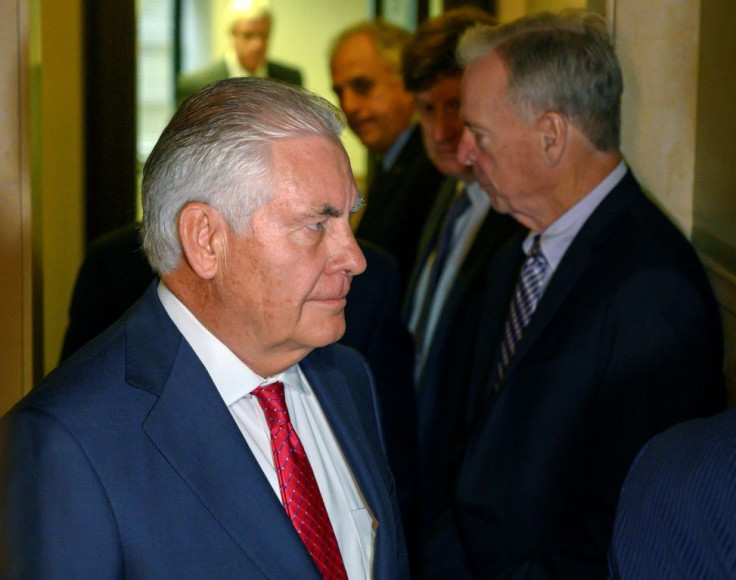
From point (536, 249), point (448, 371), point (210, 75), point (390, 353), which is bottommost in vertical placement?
point (448, 371)

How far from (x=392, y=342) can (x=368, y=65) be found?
1.80 metres

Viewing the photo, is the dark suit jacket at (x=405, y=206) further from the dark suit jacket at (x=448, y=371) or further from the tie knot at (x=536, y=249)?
the tie knot at (x=536, y=249)

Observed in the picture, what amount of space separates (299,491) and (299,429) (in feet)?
0.43

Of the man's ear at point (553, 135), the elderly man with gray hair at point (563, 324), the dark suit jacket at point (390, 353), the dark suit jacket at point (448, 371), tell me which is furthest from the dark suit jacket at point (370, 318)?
the man's ear at point (553, 135)

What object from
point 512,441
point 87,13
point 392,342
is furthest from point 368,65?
point 512,441

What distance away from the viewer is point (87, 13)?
12.0 feet

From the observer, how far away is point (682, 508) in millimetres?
1203

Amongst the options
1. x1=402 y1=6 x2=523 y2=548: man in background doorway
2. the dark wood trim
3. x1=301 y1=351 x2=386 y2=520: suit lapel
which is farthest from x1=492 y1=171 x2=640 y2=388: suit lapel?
the dark wood trim

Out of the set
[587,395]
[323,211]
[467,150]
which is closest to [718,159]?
[467,150]

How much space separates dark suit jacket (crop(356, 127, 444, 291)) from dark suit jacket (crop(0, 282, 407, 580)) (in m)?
2.25

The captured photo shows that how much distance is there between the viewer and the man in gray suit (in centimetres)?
438

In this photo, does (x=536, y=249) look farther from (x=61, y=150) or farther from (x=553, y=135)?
(x=61, y=150)

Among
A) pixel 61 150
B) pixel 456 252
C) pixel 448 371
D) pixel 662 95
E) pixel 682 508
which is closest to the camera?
pixel 682 508

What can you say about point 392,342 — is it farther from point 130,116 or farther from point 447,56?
point 130,116
